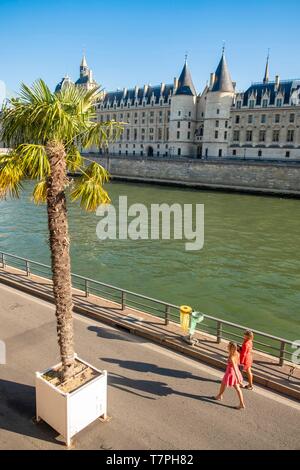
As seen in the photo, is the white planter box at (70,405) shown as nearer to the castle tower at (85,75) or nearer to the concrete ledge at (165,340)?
the concrete ledge at (165,340)

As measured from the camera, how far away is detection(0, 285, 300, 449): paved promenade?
6.14m

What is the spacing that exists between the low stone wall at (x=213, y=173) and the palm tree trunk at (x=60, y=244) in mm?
52614

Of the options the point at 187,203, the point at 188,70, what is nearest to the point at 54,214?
the point at 187,203

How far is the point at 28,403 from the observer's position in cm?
694

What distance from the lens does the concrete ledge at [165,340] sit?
24.9ft

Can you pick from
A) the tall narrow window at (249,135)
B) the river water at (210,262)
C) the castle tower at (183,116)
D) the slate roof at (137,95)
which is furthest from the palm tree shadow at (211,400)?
the slate roof at (137,95)

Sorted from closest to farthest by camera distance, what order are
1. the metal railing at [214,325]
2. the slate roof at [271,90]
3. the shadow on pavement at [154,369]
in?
the shadow on pavement at [154,369], the metal railing at [214,325], the slate roof at [271,90]

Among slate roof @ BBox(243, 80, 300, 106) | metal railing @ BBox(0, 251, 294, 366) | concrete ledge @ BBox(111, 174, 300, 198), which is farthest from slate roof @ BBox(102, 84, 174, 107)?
metal railing @ BBox(0, 251, 294, 366)

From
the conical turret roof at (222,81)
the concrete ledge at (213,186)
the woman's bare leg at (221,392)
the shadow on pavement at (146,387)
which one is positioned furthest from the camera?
the conical turret roof at (222,81)

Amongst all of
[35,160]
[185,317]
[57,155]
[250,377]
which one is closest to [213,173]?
[185,317]

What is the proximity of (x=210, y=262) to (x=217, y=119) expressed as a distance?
64.0 meters

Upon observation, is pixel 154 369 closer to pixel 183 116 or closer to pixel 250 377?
pixel 250 377

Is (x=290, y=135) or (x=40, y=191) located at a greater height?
(x=290, y=135)

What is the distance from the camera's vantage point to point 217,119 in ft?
260
